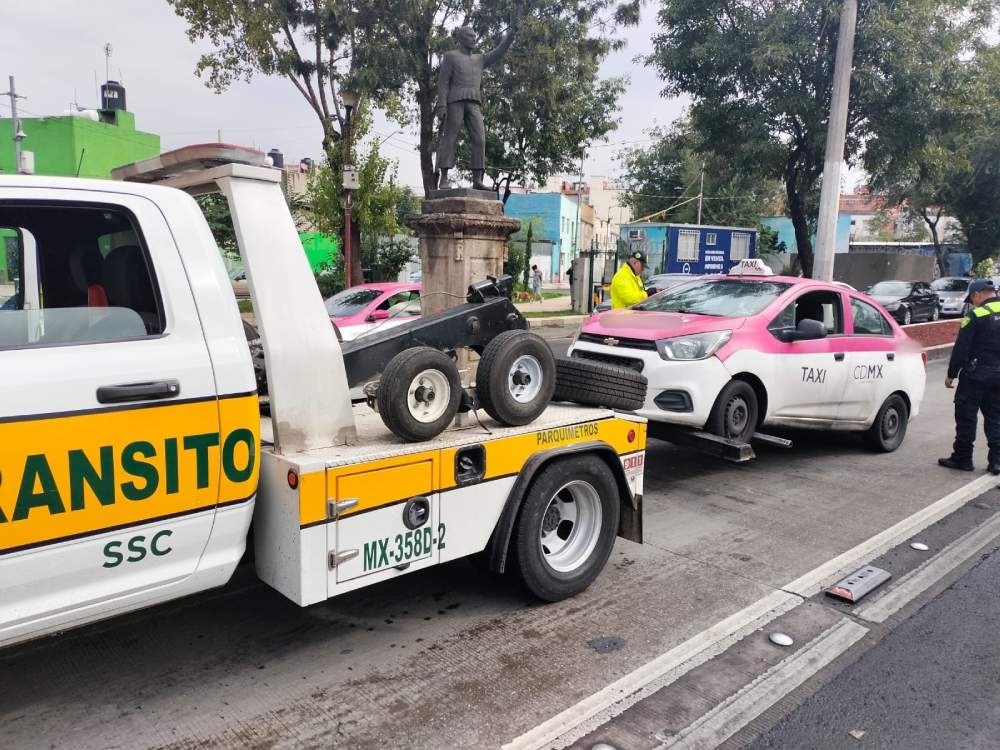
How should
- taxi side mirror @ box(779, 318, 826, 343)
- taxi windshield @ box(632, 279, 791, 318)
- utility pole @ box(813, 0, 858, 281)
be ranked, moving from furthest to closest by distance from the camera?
utility pole @ box(813, 0, 858, 281)
taxi windshield @ box(632, 279, 791, 318)
taxi side mirror @ box(779, 318, 826, 343)

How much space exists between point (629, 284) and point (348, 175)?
25.8 ft

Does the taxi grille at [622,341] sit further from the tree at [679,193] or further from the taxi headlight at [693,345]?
the tree at [679,193]

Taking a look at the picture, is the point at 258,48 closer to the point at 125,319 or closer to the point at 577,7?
the point at 577,7

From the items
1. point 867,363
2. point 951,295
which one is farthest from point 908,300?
point 867,363

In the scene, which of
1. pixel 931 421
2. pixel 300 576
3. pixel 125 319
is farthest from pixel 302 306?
pixel 931 421

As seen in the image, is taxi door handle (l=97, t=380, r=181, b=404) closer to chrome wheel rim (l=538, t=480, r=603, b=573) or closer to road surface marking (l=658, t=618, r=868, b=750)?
chrome wheel rim (l=538, t=480, r=603, b=573)

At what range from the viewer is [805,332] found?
6312mm

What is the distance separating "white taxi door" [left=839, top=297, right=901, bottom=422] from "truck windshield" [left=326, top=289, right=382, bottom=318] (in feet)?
Result: 22.3

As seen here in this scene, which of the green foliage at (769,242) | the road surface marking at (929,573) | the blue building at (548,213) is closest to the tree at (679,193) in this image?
the green foliage at (769,242)

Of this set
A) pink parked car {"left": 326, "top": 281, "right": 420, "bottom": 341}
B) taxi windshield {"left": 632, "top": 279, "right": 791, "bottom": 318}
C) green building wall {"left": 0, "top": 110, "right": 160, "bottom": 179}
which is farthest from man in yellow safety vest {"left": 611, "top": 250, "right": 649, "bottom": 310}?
green building wall {"left": 0, "top": 110, "right": 160, "bottom": 179}

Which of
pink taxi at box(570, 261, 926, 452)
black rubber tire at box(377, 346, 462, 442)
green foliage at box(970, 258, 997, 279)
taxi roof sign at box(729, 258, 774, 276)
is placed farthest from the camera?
green foliage at box(970, 258, 997, 279)

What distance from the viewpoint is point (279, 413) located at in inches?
117

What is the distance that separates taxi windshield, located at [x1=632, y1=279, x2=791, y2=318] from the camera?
6590 millimetres

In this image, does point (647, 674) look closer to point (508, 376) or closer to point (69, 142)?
point (508, 376)
